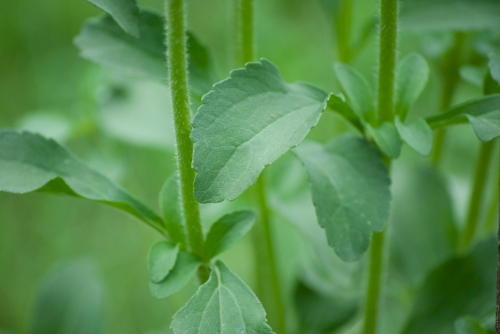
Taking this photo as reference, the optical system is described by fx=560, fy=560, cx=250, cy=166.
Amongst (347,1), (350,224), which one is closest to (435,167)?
(347,1)

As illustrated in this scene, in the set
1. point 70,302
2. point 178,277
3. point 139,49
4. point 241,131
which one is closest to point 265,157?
point 241,131

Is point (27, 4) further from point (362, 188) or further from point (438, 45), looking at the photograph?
point (362, 188)

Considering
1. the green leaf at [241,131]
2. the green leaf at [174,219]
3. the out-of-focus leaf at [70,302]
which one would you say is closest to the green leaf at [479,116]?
the green leaf at [241,131]

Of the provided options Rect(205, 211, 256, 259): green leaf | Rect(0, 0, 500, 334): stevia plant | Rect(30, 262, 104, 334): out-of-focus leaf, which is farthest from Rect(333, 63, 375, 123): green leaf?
Rect(30, 262, 104, 334): out-of-focus leaf

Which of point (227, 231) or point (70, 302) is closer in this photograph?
point (227, 231)

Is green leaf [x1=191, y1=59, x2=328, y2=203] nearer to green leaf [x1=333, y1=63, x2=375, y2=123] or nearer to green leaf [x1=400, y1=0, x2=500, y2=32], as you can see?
green leaf [x1=333, y1=63, x2=375, y2=123]

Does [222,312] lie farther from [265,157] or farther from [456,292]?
[456,292]
